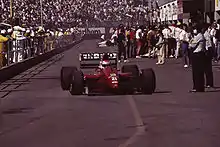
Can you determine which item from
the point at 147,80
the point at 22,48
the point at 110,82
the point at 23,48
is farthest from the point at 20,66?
the point at 147,80

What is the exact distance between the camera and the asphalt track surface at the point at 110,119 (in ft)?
32.4

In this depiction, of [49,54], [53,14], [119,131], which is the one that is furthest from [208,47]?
[53,14]

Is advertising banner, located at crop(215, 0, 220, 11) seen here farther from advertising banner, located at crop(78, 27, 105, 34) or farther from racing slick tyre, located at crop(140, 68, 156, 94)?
advertising banner, located at crop(78, 27, 105, 34)

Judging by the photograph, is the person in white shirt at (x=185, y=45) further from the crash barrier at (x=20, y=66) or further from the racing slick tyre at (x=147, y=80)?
the racing slick tyre at (x=147, y=80)

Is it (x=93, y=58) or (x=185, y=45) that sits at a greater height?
(x=185, y=45)

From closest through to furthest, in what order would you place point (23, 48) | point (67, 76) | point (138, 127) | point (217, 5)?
point (138, 127) → point (67, 76) → point (23, 48) → point (217, 5)

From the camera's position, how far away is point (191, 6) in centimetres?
5334

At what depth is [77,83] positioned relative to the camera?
53.1 feet

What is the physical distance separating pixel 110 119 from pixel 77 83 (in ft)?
13.3

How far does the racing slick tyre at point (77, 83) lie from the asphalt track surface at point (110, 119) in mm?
222

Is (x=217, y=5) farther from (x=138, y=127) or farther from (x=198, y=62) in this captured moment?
(x=138, y=127)

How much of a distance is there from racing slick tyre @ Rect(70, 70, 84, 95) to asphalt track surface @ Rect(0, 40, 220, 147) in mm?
222

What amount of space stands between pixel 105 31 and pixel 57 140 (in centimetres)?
9977

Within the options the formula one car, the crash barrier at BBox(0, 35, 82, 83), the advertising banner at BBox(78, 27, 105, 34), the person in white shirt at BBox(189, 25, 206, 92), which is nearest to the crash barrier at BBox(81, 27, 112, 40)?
the advertising banner at BBox(78, 27, 105, 34)
